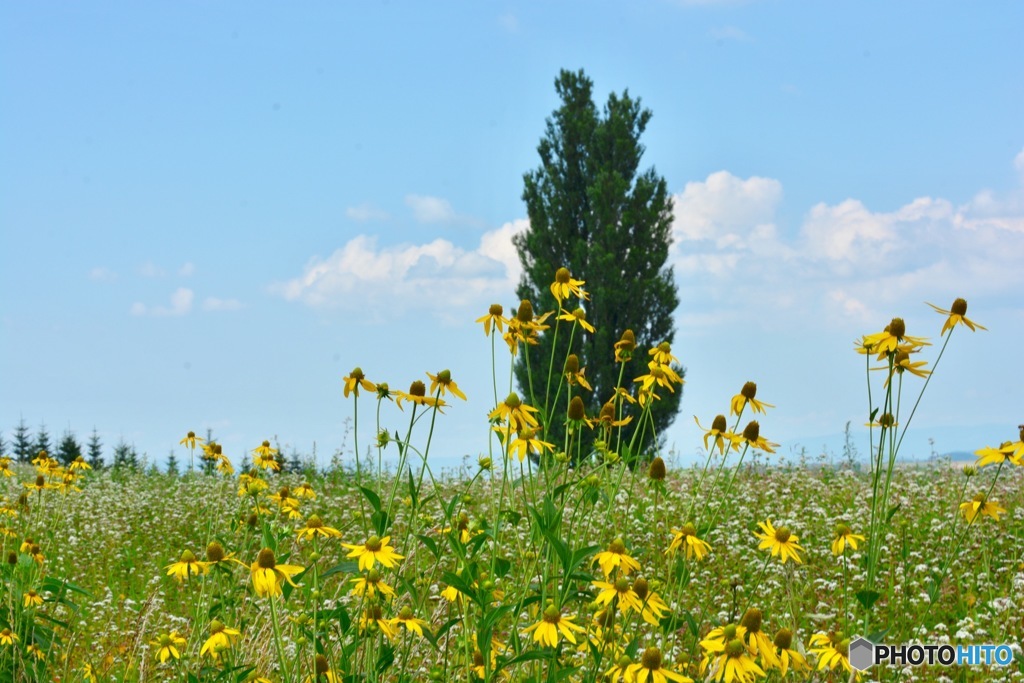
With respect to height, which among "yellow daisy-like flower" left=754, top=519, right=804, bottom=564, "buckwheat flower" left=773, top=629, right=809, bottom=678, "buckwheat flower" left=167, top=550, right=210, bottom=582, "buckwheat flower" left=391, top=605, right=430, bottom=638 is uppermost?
"yellow daisy-like flower" left=754, top=519, right=804, bottom=564

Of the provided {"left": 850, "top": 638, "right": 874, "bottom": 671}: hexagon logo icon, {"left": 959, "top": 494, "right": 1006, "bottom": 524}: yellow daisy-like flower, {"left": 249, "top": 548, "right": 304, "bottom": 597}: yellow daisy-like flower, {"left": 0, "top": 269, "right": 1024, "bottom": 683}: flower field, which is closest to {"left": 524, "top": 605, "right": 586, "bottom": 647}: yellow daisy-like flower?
{"left": 0, "top": 269, "right": 1024, "bottom": 683}: flower field

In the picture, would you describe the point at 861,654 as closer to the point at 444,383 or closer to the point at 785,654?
the point at 785,654

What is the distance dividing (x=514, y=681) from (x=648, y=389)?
3.92 feet

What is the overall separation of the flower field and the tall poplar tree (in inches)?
223

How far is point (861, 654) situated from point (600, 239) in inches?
577

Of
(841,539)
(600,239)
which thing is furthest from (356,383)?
(600,239)

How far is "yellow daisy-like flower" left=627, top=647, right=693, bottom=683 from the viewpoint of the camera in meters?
2.36

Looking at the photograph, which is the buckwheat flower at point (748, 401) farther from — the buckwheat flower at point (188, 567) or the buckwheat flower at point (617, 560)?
the buckwheat flower at point (188, 567)

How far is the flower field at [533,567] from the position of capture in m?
2.59

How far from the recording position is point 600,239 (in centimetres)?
1720

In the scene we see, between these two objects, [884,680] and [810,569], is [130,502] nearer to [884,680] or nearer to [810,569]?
[810,569]

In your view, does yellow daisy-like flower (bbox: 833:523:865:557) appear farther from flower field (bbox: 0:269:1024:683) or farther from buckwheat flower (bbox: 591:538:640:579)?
buckwheat flower (bbox: 591:538:640:579)

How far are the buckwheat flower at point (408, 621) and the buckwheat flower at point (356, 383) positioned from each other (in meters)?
0.72

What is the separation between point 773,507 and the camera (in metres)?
7.88
